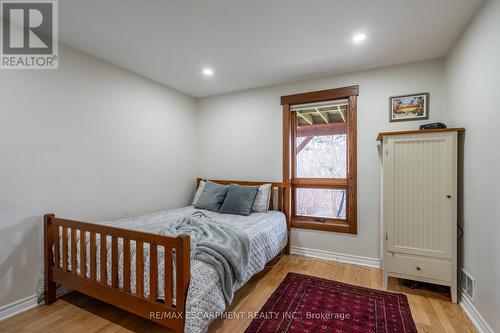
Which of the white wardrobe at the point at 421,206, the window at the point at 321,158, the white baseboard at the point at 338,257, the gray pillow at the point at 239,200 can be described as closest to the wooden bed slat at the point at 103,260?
the gray pillow at the point at 239,200

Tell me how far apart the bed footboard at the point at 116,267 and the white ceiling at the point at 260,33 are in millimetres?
1618

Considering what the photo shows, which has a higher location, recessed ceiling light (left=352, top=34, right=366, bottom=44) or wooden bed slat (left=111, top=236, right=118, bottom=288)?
recessed ceiling light (left=352, top=34, right=366, bottom=44)

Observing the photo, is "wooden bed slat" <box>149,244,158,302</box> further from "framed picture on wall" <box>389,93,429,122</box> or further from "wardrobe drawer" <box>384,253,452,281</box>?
"framed picture on wall" <box>389,93,429,122</box>

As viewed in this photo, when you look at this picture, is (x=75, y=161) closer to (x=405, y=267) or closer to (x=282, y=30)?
(x=282, y=30)

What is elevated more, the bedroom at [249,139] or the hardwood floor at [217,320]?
the bedroom at [249,139]

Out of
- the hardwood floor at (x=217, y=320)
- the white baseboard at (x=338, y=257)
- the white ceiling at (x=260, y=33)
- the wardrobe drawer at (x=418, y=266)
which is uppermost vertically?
the white ceiling at (x=260, y=33)

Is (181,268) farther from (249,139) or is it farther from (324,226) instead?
(249,139)

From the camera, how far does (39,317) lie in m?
1.84

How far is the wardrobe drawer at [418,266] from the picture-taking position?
6.75ft

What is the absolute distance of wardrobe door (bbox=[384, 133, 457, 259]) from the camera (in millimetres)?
2045

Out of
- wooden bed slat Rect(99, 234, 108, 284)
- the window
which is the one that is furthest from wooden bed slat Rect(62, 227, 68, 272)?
the window

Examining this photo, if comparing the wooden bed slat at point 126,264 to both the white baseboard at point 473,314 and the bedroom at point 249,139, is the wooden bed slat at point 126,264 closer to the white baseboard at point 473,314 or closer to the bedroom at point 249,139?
the bedroom at point 249,139

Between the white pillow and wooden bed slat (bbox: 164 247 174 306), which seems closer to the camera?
wooden bed slat (bbox: 164 247 174 306)

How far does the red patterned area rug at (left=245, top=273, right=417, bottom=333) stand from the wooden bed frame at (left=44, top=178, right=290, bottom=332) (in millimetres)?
636
